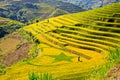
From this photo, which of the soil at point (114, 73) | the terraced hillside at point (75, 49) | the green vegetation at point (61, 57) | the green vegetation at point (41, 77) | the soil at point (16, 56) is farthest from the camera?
the soil at point (16, 56)

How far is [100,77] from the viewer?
16469 mm

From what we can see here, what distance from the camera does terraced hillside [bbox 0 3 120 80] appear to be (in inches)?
1865

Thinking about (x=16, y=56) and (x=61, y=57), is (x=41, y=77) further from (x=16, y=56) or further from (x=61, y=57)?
(x=16, y=56)

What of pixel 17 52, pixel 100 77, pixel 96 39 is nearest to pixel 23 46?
pixel 17 52

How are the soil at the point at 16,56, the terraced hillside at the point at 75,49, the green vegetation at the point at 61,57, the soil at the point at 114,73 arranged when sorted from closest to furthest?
1. the soil at the point at 114,73
2. the terraced hillside at the point at 75,49
3. the green vegetation at the point at 61,57
4. the soil at the point at 16,56

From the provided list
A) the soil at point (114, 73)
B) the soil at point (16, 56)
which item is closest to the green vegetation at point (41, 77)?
the soil at point (114, 73)

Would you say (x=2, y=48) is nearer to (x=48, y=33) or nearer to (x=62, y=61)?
(x=48, y=33)

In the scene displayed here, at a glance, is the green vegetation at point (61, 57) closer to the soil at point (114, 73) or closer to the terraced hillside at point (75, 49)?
the terraced hillside at point (75, 49)

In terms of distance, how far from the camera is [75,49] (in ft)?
218

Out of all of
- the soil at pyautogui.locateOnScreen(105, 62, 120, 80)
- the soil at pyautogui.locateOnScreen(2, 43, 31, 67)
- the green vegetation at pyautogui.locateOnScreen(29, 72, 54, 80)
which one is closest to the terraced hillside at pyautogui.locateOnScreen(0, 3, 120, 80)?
the soil at pyautogui.locateOnScreen(2, 43, 31, 67)

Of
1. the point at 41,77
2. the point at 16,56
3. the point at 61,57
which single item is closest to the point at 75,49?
the point at 61,57

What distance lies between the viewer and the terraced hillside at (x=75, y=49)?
47381 mm

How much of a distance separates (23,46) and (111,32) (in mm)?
37789

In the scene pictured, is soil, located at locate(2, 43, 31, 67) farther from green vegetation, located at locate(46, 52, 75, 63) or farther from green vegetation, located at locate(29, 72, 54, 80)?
green vegetation, located at locate(29, 72, 54, 80)
